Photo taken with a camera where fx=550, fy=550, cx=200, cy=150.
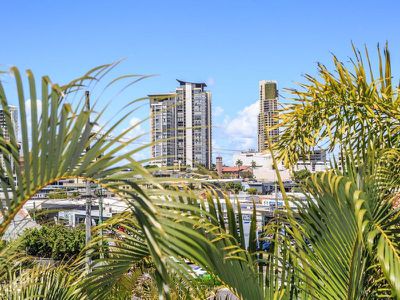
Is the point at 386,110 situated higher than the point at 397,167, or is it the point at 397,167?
the point at 386,110

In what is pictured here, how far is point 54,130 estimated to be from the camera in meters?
1.59

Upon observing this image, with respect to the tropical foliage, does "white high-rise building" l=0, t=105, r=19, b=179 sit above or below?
above

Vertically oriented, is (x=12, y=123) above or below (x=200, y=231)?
above

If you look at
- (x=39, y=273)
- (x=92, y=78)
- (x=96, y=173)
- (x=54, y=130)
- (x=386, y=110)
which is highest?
(x=386, y=110)

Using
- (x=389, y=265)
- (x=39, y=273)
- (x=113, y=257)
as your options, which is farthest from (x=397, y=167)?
(x=39, y=273)

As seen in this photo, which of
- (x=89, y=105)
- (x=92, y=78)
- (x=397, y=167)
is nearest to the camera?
(x=92, y=78)

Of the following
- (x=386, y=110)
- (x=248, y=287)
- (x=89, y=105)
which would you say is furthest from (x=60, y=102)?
(x=386, y=110)

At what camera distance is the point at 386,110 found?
429 centimetres

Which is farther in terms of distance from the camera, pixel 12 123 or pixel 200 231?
pixel 200 231

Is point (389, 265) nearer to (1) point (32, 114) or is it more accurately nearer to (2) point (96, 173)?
(2) point (96, 173)

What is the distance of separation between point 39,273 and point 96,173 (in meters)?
1.69

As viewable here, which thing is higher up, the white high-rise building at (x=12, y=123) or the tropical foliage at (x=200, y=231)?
the white high-rise building at (x=12, y=123)

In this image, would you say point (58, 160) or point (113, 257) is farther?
point (113, 257)

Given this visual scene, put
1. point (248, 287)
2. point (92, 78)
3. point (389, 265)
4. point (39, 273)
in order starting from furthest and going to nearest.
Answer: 1. point (39, 273)
2. point (248, 287)
3. point (389, 265)
4. point (92, 78)
